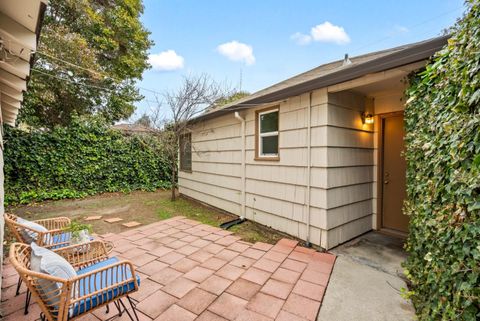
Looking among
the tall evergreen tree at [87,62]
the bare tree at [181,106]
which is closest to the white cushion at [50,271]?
the bare tree at [181,106]

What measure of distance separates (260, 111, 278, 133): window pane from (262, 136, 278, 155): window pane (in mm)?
172

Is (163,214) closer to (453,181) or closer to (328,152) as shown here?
(328,152)

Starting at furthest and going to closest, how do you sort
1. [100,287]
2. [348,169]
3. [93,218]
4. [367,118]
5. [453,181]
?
[93,218], [367,118], [348,169], [100,287], [453,181]

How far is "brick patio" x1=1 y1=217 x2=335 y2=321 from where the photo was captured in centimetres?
218

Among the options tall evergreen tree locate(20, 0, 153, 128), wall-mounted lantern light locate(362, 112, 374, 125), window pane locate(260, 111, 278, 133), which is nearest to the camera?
wall-mounted lantern light locate(362, 112, 374, 125)

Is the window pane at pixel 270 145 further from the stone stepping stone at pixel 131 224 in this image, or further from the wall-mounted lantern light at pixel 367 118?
the stone stepping stone at pixel 131 224

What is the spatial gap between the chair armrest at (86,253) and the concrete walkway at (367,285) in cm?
246

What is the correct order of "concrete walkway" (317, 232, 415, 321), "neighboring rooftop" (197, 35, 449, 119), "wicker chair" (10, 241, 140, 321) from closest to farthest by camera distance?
"wicker chair" (10, 241, 140, 321)
"concrete walkway" (317, 232, 415, 321)
"neighboring rooftop" (197, 35, 449, 119)

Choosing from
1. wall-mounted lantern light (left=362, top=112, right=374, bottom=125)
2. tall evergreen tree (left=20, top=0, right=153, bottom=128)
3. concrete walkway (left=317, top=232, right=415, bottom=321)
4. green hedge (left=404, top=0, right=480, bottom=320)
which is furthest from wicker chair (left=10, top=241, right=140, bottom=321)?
tall evergreen tree (left=20, top=0, right=153, bottom=128)

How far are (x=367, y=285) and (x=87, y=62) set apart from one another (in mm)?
10447

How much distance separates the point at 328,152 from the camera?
140 inches

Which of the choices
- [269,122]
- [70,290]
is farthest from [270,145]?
[70,290]

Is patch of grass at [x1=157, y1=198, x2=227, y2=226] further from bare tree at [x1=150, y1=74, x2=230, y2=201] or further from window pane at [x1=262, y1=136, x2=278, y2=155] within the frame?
window pane at [x1=262, y1=136, x2=278, y2=155]

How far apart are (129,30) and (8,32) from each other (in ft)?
36.3
